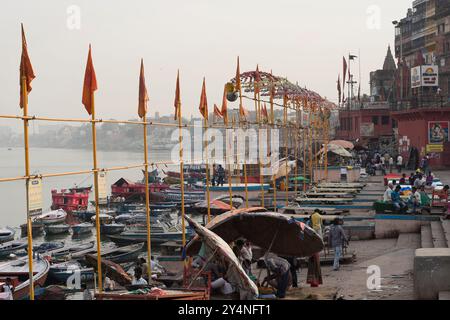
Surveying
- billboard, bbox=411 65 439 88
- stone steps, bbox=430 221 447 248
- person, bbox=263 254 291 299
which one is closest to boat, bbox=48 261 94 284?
stone steps, bbox=430 221 447 248

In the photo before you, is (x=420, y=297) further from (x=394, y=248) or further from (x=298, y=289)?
(x=394, y=248)

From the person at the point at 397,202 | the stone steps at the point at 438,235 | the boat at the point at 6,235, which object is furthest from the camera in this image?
the boat at the point at 6,235

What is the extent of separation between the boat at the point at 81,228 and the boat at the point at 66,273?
16.0 metres

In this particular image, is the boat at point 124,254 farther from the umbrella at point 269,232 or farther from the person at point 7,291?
the umbrella at point 269,232

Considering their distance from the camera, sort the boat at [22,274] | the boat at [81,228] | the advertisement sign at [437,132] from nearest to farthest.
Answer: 1. the boat at [22,274]
2. the advertisement sign at [437,132]
3. the boat at [81,228]

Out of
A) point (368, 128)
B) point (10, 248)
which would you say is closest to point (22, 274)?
point (10, 248)

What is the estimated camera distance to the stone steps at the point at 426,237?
1709 centimetres

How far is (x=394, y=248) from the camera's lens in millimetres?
18422

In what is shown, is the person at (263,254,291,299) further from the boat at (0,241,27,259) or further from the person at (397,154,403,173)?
the person at (397,154,403,173)

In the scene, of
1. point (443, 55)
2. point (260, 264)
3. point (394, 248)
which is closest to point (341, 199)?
point (394, 248)

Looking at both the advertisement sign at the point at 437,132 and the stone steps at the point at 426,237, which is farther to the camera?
the advertisement sign at the point at 437,132

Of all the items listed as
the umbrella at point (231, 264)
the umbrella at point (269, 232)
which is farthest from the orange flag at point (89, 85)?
the umbrella at point (269, 232)

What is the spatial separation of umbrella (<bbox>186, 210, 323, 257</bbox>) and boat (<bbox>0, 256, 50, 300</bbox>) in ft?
23.9
